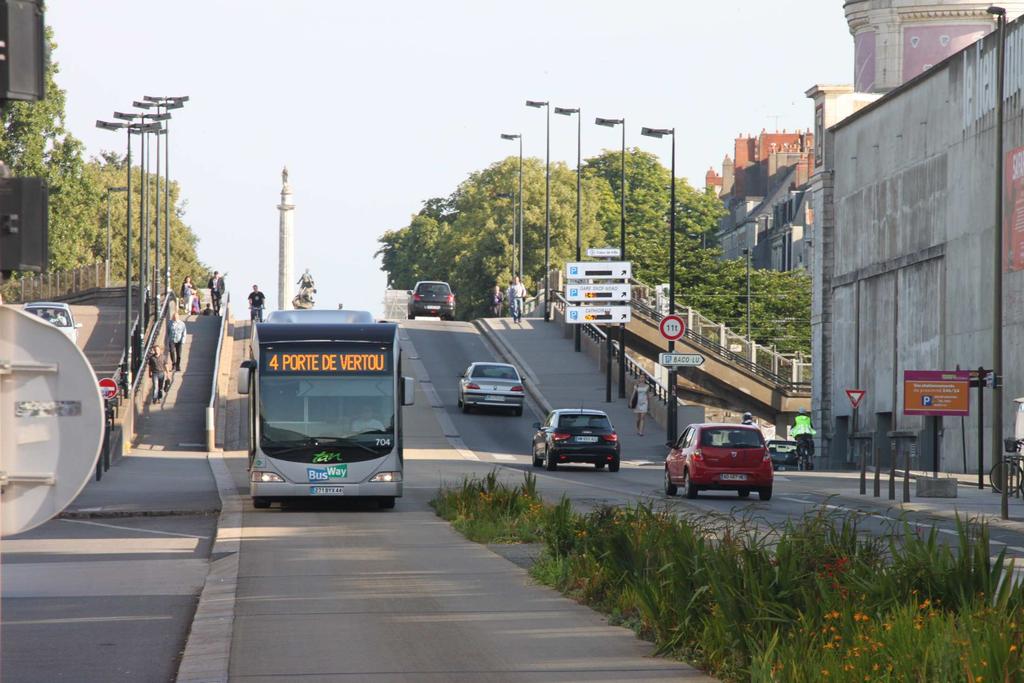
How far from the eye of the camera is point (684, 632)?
10.7m

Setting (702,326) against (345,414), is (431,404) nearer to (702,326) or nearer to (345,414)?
(702,326)

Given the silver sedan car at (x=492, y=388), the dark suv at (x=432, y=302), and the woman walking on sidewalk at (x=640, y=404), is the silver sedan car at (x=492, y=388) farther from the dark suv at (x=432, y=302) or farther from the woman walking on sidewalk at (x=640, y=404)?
the dark suv at (x=432, y=302)

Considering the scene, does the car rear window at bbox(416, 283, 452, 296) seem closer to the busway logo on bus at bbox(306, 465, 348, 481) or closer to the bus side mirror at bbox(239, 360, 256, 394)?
the bus side mirror at bbox(239, 360, 256, 394)

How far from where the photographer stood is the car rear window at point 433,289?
9350 centimetres

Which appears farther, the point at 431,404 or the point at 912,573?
the point at 431,404

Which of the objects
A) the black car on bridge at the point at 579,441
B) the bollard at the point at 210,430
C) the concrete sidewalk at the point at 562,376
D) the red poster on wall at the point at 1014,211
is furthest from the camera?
the concrete sidewalk at the point at 562,376

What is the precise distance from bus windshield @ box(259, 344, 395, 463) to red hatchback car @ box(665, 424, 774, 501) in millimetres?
6923

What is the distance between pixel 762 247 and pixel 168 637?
133 meters

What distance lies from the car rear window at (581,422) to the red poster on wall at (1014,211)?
1232 cm

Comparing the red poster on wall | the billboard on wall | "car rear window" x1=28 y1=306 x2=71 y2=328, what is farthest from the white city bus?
"car rear window" x1=28 y1=306 x2=71 y2=328

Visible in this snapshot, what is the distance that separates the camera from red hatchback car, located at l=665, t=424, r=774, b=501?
105ft

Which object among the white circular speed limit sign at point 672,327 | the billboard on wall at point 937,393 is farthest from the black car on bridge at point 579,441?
the white circular speed limit sign at point 672,327

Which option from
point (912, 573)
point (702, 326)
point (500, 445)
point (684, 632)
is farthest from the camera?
point (702, 326)

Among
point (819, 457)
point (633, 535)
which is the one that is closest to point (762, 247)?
point (819, 457)
